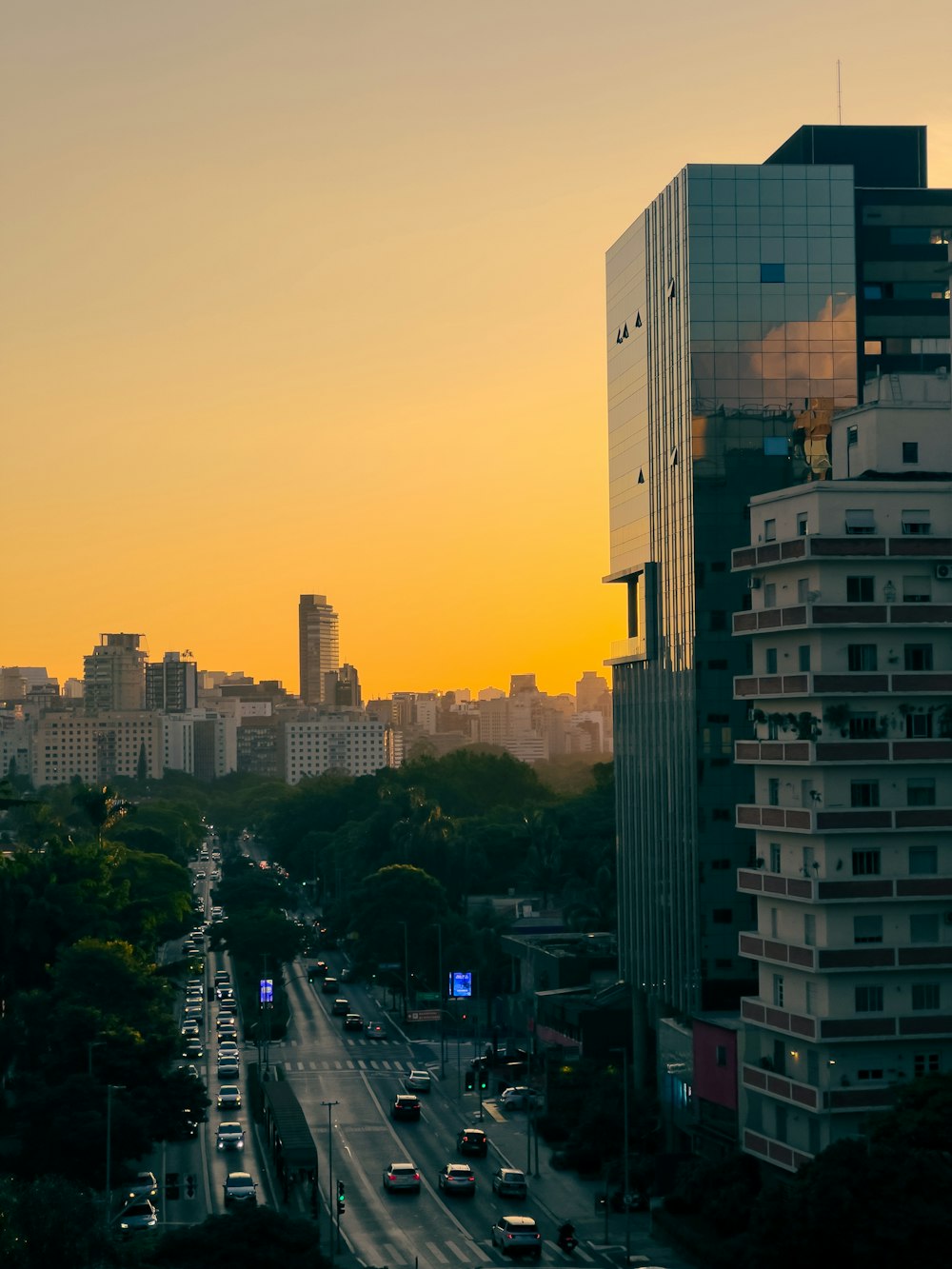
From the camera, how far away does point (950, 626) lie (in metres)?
74.4

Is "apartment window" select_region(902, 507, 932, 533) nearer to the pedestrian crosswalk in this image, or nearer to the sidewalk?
the sidewalk

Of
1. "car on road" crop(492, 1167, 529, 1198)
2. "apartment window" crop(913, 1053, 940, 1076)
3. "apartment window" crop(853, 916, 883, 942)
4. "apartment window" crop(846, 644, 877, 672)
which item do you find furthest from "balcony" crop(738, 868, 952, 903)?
"car on road" crop(492, 1167, 529, 1198)

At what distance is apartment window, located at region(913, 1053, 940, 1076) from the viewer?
239 feet

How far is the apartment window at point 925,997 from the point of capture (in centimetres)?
7319

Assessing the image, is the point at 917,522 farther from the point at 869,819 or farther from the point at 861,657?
the point at 869,819

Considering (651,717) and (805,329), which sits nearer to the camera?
(805,329)

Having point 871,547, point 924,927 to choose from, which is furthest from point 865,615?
point 924,927

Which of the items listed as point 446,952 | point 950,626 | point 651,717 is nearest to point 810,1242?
point 950,626

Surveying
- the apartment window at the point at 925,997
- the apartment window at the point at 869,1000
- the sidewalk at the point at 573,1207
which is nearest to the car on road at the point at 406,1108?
the sidewalk at the point at 573,1207

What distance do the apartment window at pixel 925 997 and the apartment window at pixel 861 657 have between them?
489 inches

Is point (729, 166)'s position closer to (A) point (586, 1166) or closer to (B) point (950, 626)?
(B) point (950, 626)

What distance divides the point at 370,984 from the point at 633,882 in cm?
6006

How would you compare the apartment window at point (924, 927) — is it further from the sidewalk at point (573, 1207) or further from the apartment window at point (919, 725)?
the sidewalk at point (573, 1207)

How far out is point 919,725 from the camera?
244 feet
